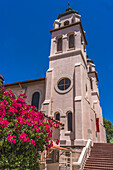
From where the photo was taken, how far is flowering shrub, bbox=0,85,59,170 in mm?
4891

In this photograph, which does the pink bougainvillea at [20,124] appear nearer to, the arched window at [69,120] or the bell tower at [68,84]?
the bell tower at [68,84]

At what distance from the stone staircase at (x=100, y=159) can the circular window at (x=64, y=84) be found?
24.3 ft

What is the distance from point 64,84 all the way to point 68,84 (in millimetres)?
535

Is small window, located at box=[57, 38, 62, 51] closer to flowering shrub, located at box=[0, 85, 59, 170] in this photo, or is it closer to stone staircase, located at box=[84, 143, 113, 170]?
stone staircase, located at box=[84, 143, 113, 170]

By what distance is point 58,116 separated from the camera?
15617 millimetres

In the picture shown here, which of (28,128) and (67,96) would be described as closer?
(28,128)

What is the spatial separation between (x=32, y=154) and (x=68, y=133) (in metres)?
9.09

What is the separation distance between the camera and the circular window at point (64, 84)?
16844 millimetres

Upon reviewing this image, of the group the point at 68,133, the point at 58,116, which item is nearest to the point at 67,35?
the point at 58,116

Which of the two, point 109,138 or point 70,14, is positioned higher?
point 70,14

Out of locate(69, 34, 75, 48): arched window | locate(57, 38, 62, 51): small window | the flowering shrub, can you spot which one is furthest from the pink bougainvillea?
locate(57, 38, 62, 51): small window

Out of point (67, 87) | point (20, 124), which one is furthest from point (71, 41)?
point (20, 124)

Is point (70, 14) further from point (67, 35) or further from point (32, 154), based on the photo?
point (32, 154)

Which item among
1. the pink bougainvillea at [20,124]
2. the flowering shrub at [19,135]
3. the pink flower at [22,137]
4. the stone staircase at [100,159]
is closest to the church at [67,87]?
the stone staircase at [100,159]
